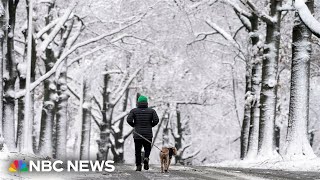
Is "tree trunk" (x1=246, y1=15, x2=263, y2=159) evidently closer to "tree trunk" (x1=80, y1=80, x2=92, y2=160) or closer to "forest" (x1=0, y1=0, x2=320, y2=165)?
"forest" (x1=0, y1=0, x2=320, y2=165)

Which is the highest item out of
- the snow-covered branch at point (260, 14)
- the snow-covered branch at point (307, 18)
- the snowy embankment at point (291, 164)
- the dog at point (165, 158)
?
the snow-covered branch at point (260, 14)

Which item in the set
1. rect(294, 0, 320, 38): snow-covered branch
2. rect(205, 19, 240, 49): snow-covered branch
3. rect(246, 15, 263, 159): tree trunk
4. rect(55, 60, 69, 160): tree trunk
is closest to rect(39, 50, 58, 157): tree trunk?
rect(55, 60, 69, 160): tree trunk

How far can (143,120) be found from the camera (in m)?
15.4

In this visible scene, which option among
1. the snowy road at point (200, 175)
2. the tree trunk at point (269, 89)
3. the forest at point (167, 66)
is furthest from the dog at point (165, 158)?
the tree trunk at point (269, 89)

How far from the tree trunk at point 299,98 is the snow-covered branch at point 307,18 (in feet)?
4.81

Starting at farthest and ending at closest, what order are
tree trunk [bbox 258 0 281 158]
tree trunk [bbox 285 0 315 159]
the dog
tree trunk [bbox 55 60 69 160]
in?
1. tree trunk [bbox 55 60 69 160]
2. tree trunk [bbox 258 0 281 158]
3. tree trunk [bbox 285 0 315 159]
4. the dog

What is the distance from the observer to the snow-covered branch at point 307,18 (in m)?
18.1

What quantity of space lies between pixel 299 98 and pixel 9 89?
1014 centimetres

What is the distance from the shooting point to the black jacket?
50.4 feet

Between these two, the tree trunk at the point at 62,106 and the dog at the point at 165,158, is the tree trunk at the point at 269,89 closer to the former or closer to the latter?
the dog at the point at 165,158

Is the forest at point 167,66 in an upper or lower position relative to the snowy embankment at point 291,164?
upper

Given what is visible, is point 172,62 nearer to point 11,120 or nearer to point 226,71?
point 226,71

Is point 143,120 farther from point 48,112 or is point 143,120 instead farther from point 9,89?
point 48,112

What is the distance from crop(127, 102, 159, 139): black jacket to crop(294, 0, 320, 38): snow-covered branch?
18.3 feet
